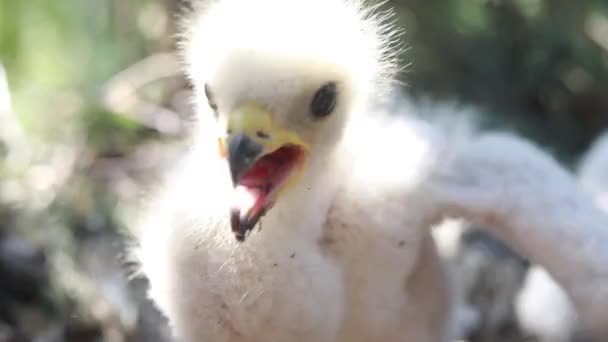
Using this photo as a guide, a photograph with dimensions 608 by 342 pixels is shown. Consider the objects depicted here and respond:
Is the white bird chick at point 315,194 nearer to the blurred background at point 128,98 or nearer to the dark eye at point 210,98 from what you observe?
the dark eye at point 210,98

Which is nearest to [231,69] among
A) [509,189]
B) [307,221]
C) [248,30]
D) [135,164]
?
[248,30]

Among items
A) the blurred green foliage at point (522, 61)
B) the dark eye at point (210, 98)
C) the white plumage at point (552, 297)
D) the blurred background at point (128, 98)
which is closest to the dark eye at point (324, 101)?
the dark eye at point (210, 98)

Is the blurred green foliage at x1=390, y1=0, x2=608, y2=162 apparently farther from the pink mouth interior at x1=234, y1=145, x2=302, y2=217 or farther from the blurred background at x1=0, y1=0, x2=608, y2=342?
the pink mouth interior at x1=234, y1=145, x2=302, y2=217

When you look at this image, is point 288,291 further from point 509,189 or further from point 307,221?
point 509,189

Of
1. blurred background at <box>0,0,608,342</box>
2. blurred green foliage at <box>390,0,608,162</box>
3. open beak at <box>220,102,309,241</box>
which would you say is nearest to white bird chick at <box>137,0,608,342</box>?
open beak at <box>220,102,309,241</box>

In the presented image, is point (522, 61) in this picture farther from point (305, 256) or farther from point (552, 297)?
point (305, 256)

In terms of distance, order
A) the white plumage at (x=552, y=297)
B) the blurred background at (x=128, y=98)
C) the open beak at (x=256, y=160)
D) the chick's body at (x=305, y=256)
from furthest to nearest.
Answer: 1. the blurred background at (x=128, y=98)
2. the white plumage at (x=552, y=297)
3. the chick's body at (x=305, y=256)
4. the open beak at (x=256, y=160)

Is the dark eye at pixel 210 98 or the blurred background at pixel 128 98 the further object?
the blurred background at pixel 128 98
